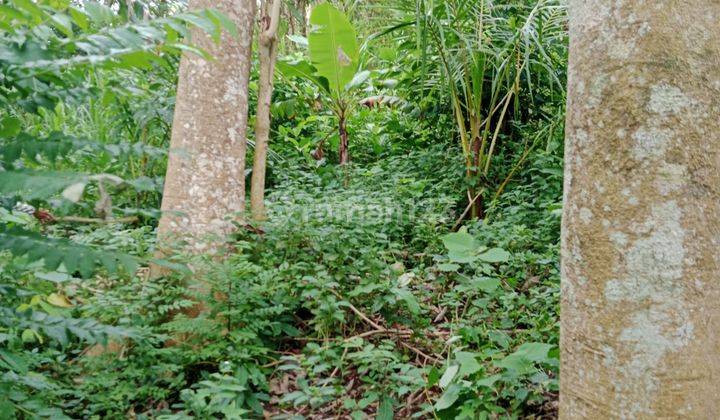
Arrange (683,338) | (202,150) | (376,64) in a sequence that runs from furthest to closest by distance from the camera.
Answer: (376,64) → (202,150) → (683,338)

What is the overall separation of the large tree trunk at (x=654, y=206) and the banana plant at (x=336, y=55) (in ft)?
14.1

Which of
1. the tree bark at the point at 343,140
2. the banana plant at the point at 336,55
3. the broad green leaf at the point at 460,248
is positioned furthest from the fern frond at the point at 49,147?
the tree bark at the point at 343,140

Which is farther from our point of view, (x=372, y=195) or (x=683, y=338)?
(x=372, y=195)

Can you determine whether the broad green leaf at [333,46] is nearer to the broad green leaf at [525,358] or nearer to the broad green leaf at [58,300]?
the broad green leaf at [58,300]

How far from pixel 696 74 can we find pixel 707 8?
0.16 metres

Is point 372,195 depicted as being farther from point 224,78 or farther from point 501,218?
point 224,78

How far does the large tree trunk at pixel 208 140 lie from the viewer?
3.66 meters

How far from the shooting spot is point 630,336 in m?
1.46

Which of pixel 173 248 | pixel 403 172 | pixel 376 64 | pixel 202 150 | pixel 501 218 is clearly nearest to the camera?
pixel 173 248

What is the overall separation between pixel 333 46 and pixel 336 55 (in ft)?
0.30

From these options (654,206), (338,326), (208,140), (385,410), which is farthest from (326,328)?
(654,206)

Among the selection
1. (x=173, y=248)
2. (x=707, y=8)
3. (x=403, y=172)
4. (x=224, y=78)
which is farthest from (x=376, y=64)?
(x=707, y=8)

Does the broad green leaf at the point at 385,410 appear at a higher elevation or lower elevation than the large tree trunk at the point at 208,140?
lower

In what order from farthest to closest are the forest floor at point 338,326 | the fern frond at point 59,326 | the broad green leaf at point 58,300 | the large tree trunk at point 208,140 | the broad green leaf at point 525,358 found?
the large tree trunk at point 208,140 < the broad green leaf at point 58,300 < the forest floor at point 338,326 < the broad green leaf at point 525,358 < the fern frond at point 59,326
